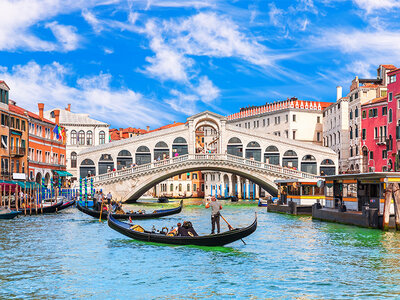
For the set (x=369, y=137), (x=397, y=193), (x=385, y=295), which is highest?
(x=369, y=137)

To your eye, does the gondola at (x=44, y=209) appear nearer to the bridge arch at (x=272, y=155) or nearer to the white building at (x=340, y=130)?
the bridge arch at (x=272, y=155)

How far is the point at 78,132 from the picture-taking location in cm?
5662

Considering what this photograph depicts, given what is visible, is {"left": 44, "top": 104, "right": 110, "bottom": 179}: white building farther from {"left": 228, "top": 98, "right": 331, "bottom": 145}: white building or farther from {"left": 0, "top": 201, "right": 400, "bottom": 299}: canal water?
{"left": 0, "top": 201, "right": 400, "bottom": 299}: canal water

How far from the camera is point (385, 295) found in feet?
34.3

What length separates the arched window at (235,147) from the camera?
4591cm

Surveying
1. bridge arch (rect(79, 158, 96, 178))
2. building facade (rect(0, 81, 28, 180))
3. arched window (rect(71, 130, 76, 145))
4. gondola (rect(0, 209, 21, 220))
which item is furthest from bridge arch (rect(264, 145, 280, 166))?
gondola (rect(0, 209, 21, 220))

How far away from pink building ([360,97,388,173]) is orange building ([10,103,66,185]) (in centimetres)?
2279

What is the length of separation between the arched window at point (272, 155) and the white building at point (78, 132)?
17925 millimetres

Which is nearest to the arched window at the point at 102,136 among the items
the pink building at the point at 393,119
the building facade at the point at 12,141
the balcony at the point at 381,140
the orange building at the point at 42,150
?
the orange building at the point at 42,150

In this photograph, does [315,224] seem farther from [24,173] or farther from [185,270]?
[24,173]

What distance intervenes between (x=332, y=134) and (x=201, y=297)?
44.2 m

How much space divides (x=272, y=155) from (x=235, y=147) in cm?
292

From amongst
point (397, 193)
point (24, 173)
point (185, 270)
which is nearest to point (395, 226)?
point (397, 193)

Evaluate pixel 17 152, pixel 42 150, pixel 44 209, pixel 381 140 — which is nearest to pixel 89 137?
pixel 42 150
